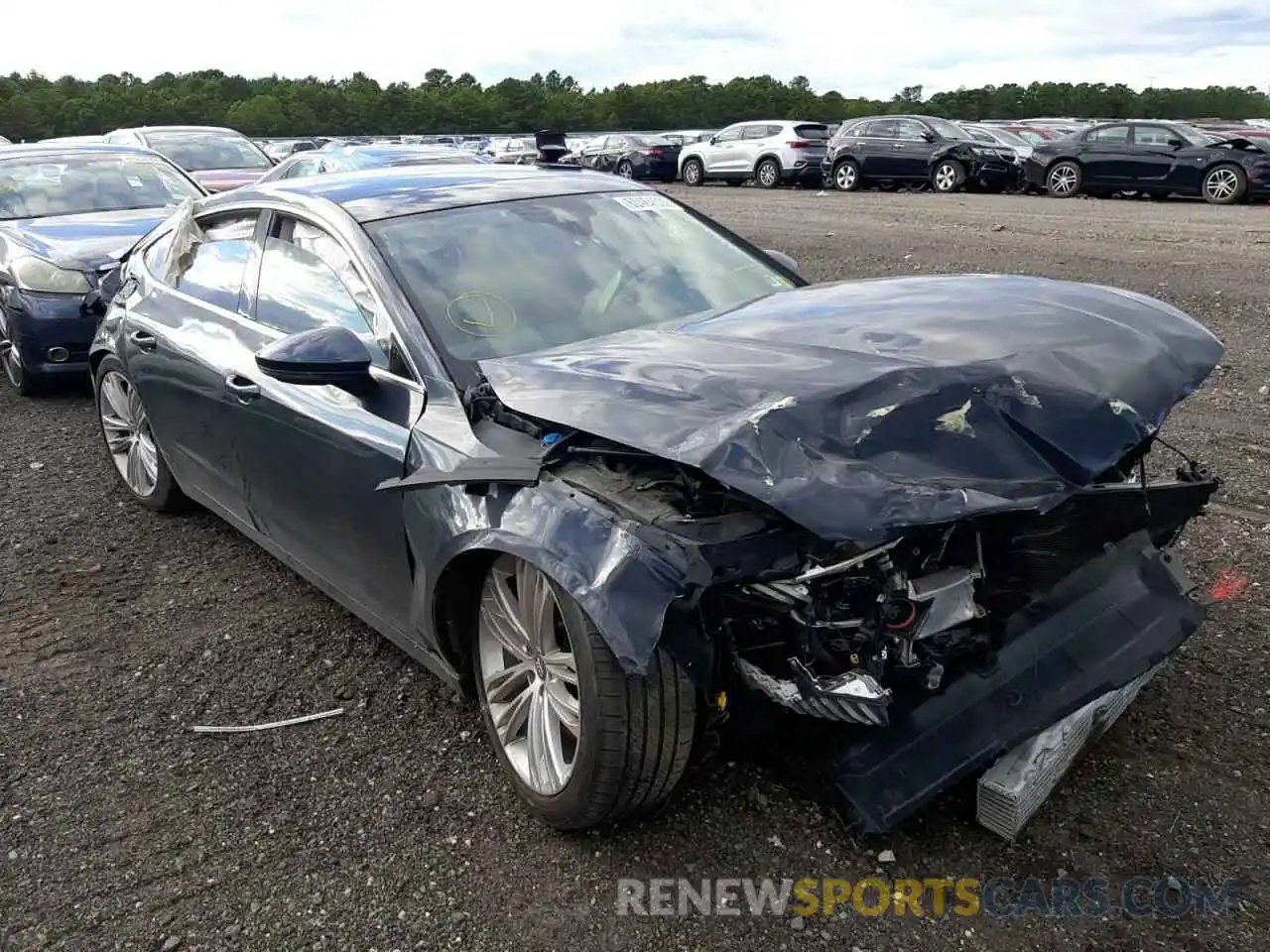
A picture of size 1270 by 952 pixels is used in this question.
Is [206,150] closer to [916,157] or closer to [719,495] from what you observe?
[719,495]

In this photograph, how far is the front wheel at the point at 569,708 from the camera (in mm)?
2355

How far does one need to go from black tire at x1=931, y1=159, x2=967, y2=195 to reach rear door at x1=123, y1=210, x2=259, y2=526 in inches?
687

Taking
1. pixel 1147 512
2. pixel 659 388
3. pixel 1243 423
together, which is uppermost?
pixel 659 388

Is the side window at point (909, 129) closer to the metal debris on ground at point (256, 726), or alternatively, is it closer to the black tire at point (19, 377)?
the black tire at point (19, 377)

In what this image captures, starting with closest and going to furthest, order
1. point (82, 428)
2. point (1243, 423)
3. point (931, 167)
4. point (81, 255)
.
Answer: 1. point (1243, 423)
2. point (82, 428)
3. point (81, 255)
4. point (931, 167)

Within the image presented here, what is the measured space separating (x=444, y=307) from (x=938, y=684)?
1.80 meters

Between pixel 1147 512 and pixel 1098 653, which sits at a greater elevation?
pixel 1147 512

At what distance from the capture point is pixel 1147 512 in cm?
250

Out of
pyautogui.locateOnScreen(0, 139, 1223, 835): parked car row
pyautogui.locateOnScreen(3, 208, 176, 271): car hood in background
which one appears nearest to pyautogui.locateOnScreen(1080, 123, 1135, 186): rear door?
pyautogui.locateOnScreen(3, 208, 176, 271): car hood in background

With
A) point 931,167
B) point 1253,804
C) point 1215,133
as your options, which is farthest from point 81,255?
point 1215,133

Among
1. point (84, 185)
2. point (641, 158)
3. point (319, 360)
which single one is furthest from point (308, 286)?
point (641, 158)

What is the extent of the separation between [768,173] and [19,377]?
18.7 m

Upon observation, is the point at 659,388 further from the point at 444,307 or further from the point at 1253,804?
the point at 1253,804

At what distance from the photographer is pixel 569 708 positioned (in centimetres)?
259
